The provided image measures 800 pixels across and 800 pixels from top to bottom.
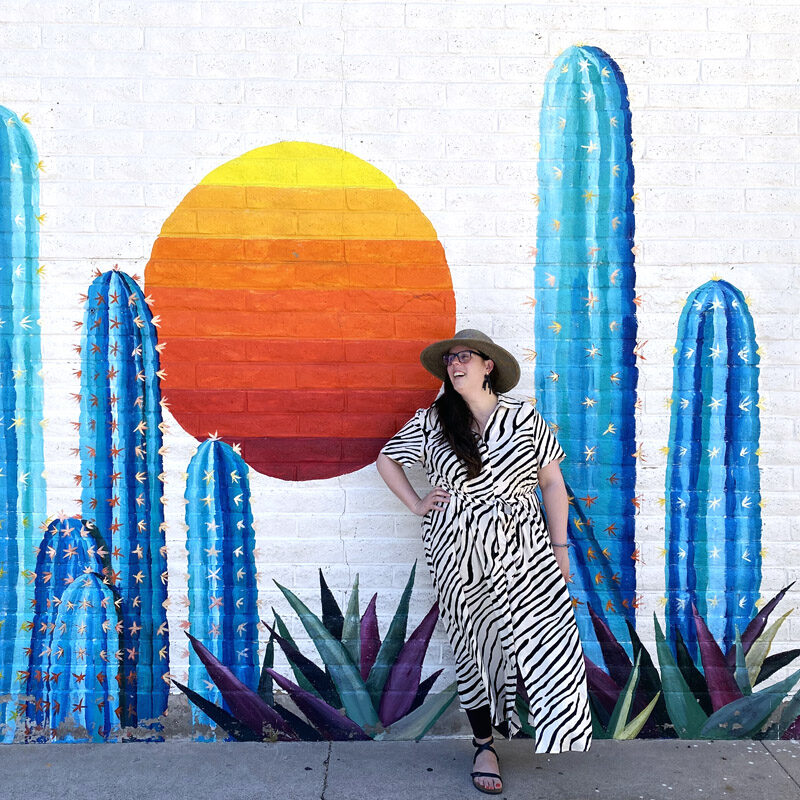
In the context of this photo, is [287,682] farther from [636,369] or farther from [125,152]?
[125,152]

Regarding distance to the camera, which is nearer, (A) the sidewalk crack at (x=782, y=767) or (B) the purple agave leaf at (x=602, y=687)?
(A) the sidewalk crack at (x=782, y=767)

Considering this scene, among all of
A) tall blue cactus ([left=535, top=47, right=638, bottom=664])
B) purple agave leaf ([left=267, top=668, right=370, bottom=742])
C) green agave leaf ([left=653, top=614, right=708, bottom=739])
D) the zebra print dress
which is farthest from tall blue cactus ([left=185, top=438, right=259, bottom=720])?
green agave leaf ([left=653, top=614, right=708, bottom=739])

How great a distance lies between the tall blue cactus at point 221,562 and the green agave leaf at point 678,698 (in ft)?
6.23

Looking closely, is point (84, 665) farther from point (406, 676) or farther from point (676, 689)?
point (676, 689)

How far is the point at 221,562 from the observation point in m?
3.51

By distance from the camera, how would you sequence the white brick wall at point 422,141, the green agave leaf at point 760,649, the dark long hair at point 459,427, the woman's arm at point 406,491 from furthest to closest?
1. the green agave leaf at point 760,649
2. the white brick wall at point 422,141
3. the woman's arm at point 406,491
4. the dark long hair at point 459,427

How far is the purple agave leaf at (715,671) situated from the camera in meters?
3.54

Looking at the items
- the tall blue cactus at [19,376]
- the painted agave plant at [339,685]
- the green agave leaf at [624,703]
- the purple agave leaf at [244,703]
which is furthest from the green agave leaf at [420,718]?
the tall blue cactus at [19,376]

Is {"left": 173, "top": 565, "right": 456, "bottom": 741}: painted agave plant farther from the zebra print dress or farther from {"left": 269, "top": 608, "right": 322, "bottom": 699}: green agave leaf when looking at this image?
the zebra print dress

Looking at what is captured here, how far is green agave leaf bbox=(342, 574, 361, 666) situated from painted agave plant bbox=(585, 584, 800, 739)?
1.08 m

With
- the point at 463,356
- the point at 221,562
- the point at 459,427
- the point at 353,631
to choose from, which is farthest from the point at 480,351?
the point at 221,562

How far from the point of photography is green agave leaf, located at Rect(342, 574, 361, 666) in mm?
3531

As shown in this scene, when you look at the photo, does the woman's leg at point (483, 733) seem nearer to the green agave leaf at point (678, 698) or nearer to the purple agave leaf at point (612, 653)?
the purple agave leaf at point (612, 653)

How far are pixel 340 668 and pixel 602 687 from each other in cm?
123
